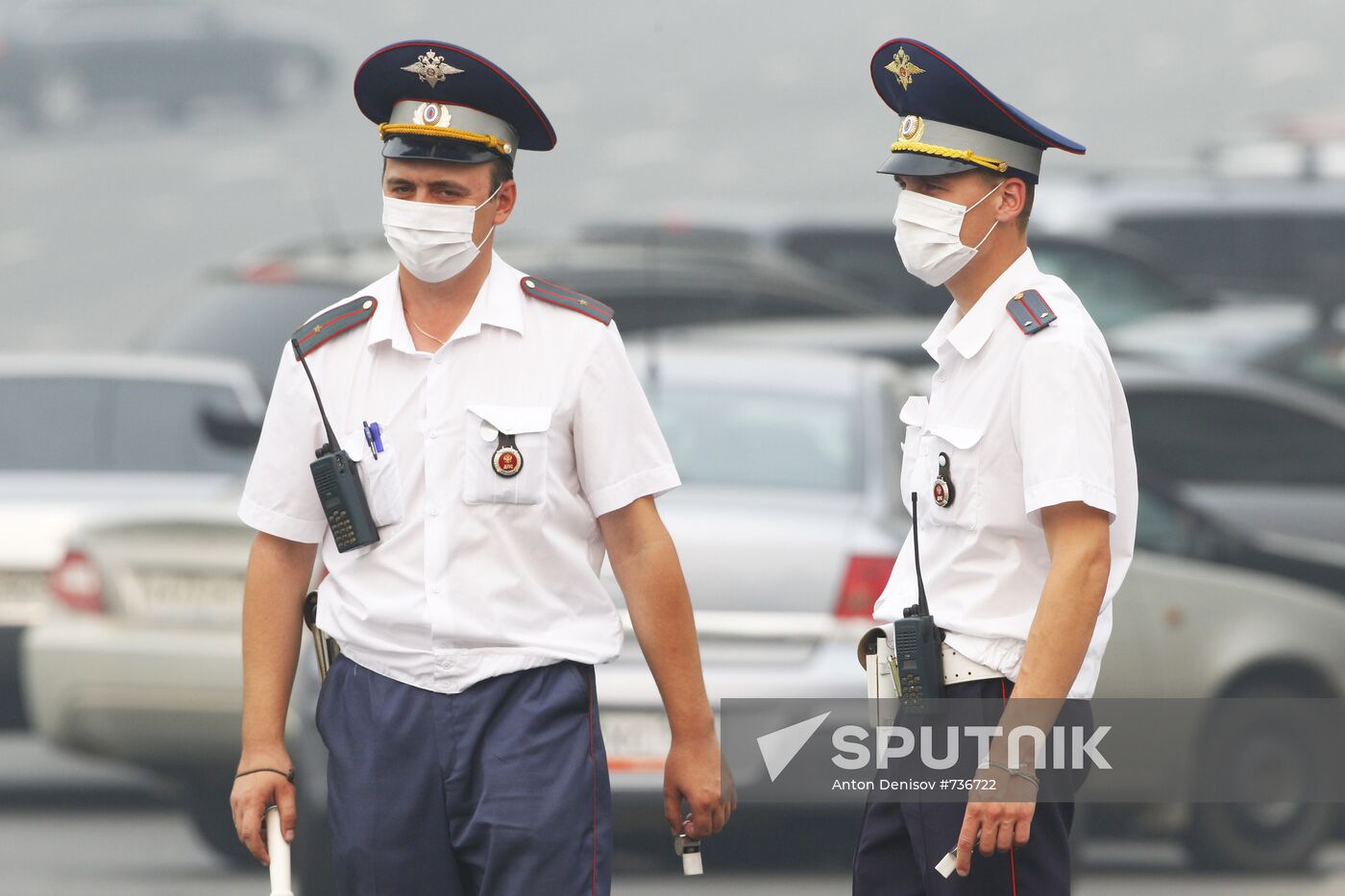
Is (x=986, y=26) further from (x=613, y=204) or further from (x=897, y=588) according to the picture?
(x=897, y=588)

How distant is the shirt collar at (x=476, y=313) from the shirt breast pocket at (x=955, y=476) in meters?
0.72

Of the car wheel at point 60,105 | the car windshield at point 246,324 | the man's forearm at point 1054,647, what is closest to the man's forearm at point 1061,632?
the man's forearm at point 1054,647

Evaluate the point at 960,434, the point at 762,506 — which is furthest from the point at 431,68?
the point at 762,506

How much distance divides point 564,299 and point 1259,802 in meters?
4.38

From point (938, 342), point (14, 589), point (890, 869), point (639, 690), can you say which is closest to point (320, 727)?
point (890, 869)

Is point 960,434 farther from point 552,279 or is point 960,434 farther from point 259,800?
point 552,279

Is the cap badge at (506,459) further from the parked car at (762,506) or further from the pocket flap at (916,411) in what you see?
the parked car at (762,506)

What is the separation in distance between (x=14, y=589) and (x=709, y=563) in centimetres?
327

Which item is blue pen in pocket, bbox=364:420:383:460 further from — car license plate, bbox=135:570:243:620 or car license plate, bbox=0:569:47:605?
car license plate, bbox=0:569:47:605

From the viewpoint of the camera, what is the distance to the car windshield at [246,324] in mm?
10586

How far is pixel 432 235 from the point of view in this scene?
3.82m

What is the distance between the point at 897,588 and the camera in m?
3.83

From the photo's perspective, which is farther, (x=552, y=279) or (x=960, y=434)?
(x=552, y=279)

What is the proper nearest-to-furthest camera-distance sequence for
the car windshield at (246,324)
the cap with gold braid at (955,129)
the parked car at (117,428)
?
the cap with gold braid at (955,129), the parked car at (117,428), the car windshield at (246,324)
